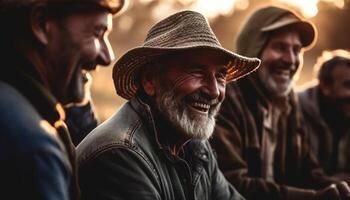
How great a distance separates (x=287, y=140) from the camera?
236 inches

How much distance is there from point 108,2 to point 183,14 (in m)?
1.44

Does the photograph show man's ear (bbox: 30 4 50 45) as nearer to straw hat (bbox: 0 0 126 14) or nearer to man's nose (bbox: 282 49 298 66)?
straw hat (bbox: 0 0 126 14)

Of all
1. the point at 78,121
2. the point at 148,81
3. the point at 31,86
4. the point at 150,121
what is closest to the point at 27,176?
the point at 31,86

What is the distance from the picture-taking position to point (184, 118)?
3.89 metres

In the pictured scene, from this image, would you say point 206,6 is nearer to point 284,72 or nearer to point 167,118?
point 284,72

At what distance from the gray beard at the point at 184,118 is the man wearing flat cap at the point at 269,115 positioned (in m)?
1.23

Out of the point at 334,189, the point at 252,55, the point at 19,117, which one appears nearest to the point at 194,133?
the point at 334,189

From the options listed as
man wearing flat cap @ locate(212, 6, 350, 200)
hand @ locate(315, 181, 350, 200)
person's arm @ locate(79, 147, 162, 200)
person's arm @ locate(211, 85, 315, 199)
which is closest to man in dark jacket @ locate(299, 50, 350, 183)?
man wearing flat cap @ locate(212, 6, 350, 200)

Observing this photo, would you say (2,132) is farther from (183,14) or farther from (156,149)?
(183,14)

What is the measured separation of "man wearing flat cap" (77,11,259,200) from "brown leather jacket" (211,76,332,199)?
0.85m

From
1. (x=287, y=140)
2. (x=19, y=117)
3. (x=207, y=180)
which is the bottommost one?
(x=287, y=140)

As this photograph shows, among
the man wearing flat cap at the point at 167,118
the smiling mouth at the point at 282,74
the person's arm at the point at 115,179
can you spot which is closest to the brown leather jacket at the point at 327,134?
the smiling mouth at the point at 282,74

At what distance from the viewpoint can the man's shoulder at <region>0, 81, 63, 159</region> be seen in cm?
209

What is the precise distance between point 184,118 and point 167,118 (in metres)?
0.10
